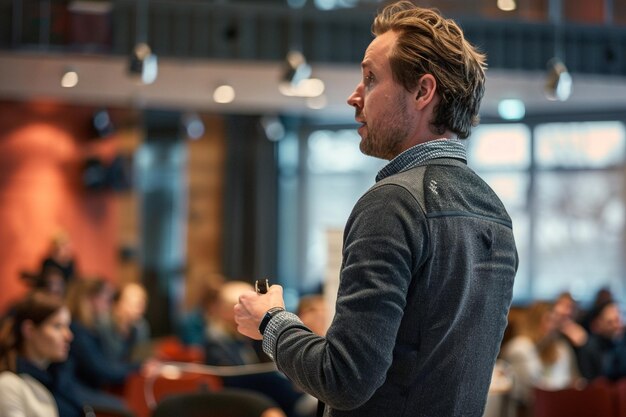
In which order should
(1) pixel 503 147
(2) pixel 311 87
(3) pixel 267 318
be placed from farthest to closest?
(1) pixel 503 147, (2) pixel 311 87, (3) pixel 267 318

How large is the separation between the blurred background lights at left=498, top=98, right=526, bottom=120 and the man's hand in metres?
10.5

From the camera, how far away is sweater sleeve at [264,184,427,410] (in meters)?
1.47

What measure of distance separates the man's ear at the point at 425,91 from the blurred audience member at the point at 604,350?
6.90 m

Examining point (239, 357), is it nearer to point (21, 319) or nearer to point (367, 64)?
point (21, 319)

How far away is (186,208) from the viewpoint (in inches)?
575

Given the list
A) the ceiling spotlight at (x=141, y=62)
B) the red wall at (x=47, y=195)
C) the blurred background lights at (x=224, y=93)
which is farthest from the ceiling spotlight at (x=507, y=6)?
the red wall at (x=47, y=195)

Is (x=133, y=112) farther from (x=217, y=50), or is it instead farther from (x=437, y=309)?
(x=437, y=309)

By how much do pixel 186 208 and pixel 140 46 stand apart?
20.6ft

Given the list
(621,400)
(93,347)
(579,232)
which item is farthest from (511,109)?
(93,347)

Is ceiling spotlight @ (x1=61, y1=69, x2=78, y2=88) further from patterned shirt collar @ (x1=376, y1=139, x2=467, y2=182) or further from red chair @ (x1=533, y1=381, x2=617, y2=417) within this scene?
patterned shirt collar @ (x1=376, y1=139, x2=467, y2=182)

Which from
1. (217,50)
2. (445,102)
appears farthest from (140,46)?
(445,102)

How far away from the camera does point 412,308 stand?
1.55 m

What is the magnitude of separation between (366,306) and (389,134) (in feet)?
1.11

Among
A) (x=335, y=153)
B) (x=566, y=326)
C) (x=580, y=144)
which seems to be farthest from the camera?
(x=335, y=153)
